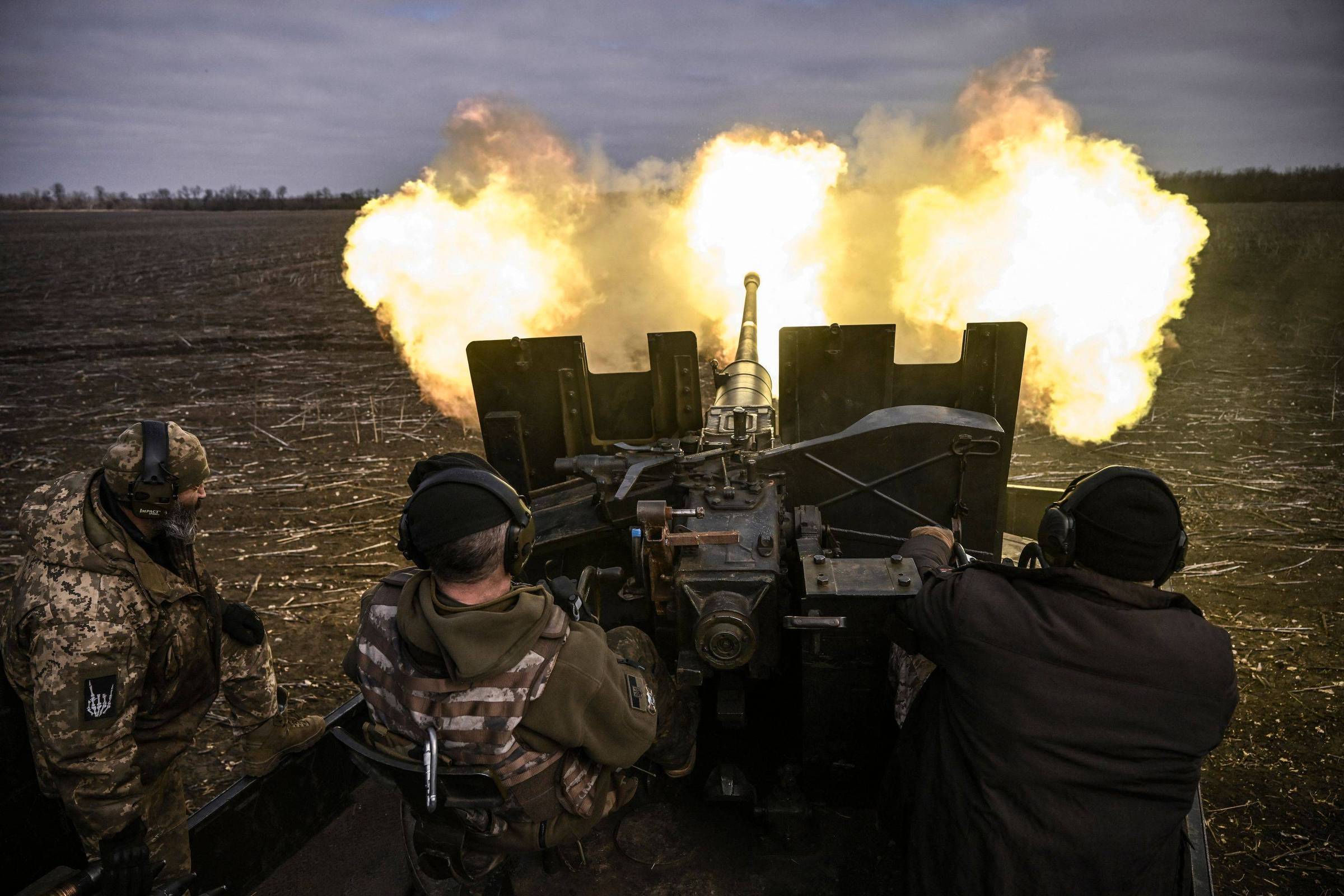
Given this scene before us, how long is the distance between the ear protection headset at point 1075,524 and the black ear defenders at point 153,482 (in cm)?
318

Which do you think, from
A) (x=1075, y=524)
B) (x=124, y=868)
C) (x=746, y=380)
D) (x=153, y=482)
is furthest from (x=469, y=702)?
(x=746, y=380)

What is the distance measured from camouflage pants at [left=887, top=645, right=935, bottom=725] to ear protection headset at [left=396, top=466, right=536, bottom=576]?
5.51 feet

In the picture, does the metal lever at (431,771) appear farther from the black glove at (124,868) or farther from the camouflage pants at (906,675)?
the camouflage pants at (906,675)

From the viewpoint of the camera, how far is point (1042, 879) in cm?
237

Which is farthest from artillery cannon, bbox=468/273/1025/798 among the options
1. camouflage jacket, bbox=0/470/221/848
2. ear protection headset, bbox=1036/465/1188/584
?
camouflage jacket, bbox=0/470/221/848

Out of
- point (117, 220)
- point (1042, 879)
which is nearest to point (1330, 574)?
point (1042, 879)

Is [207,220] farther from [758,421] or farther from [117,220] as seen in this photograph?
[758,421]

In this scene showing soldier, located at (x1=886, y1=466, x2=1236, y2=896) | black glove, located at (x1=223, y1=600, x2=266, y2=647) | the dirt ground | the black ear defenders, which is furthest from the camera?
the dirt ground

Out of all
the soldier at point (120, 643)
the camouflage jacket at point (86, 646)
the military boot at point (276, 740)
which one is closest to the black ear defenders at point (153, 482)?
the soldier at point (120, 643)

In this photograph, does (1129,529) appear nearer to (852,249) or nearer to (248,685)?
(248,685)

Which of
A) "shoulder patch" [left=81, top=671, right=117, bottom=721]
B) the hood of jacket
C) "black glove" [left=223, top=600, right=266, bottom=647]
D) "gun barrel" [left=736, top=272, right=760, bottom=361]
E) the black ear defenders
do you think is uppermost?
"gun barrel" [left=736, top=272, right=760, bottom=361]

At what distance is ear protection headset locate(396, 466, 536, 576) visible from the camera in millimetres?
2381

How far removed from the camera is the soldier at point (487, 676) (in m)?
2.32

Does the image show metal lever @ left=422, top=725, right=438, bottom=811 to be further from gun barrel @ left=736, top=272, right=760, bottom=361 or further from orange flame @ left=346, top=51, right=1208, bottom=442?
orange flame @ left=346, top=51, right=1208, bottom=442
